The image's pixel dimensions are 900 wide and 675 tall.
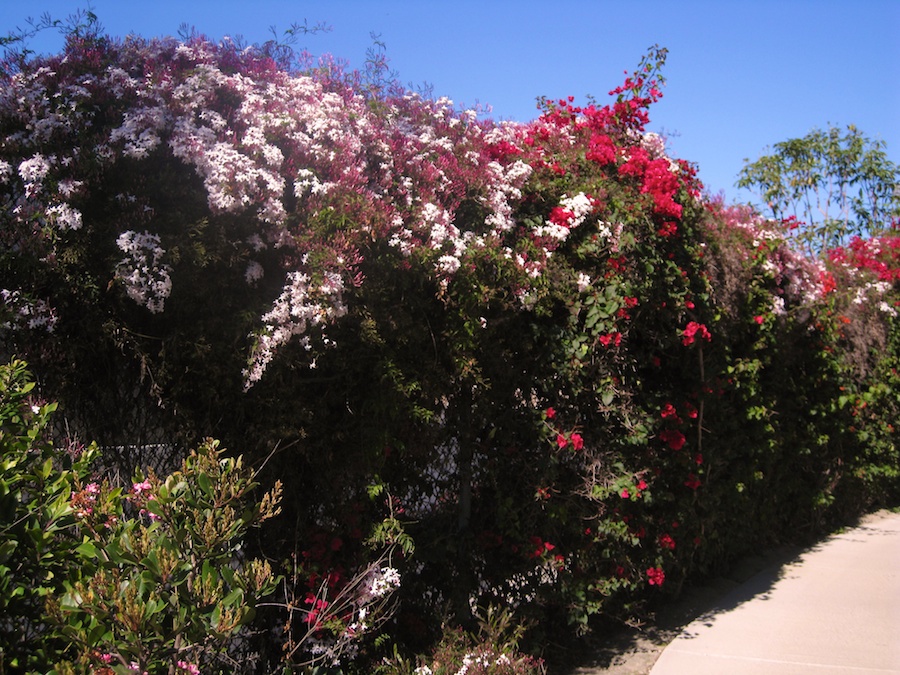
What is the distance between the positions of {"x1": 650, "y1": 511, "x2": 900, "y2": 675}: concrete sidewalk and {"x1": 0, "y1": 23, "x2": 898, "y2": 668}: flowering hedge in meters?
0.50

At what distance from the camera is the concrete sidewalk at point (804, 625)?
15.9ft

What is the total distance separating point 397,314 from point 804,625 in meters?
4.02

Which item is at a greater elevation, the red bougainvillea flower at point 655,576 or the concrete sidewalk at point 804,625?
the red bougainvillea flower at point 655,576

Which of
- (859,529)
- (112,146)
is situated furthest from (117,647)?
(859,529)

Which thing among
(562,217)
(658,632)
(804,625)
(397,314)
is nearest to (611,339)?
(562,217)

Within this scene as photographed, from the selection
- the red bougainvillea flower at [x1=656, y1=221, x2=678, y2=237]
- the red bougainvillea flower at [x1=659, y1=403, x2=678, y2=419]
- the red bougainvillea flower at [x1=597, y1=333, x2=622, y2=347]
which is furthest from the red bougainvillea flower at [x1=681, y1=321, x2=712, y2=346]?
the red bougainvillea flower at [x1=597, y1=333, x2=622, y2=347]

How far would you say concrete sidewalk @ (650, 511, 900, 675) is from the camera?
4852 mm

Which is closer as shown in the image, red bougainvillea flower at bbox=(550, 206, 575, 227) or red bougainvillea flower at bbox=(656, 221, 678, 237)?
red bougainvillea flower at bbox=(550, 206, 575, 227)

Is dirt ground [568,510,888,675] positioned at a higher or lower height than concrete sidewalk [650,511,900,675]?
higher

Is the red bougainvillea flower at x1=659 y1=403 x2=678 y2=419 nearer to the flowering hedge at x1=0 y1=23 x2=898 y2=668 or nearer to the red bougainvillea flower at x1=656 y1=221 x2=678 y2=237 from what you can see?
the flowering hedge at x1=0 y1=23 x2=898 y2=668

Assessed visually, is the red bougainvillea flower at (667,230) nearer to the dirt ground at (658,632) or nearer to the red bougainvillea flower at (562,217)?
the red bougainvillea flower at (562,217)

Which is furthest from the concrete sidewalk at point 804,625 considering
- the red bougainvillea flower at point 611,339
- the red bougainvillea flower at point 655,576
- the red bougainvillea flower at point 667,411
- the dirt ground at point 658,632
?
the red bougainvillea flower at point 611,339

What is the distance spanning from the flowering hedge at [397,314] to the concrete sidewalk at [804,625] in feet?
1.63

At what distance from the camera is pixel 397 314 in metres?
3.64
